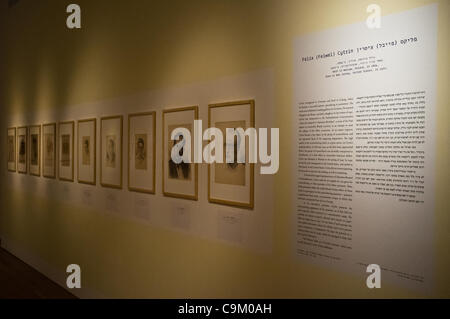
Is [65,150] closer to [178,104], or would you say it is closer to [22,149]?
[22,149]

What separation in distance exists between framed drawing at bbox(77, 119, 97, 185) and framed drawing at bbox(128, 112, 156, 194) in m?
1.25

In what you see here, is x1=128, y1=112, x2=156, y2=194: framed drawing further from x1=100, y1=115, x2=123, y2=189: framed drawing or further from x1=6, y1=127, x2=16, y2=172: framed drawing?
x1=6, y1=127, x2=16, y2=172: framed drawing

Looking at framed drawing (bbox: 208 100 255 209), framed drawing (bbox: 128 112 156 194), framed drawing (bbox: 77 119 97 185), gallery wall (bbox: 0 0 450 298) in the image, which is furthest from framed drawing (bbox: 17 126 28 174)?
framed drawing (bbox: 208 100 255 209)

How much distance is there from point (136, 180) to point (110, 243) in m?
1.34

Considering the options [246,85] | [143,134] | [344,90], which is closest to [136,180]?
[143,134]

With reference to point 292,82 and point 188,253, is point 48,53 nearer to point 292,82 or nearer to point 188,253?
point 188,253

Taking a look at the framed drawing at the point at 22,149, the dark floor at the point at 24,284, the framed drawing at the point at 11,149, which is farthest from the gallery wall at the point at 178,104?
the framed drawing at the point at 11,149

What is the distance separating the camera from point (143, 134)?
6062 millimetres

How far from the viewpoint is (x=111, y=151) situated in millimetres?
6832

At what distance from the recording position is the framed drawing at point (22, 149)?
408 inches

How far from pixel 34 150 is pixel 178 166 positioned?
600 cm

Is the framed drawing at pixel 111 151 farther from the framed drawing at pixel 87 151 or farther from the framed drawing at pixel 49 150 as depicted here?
the framed drawing at pixel 49 150

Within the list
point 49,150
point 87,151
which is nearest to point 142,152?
point 87,151

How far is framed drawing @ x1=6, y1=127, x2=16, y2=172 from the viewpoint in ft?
36.4
